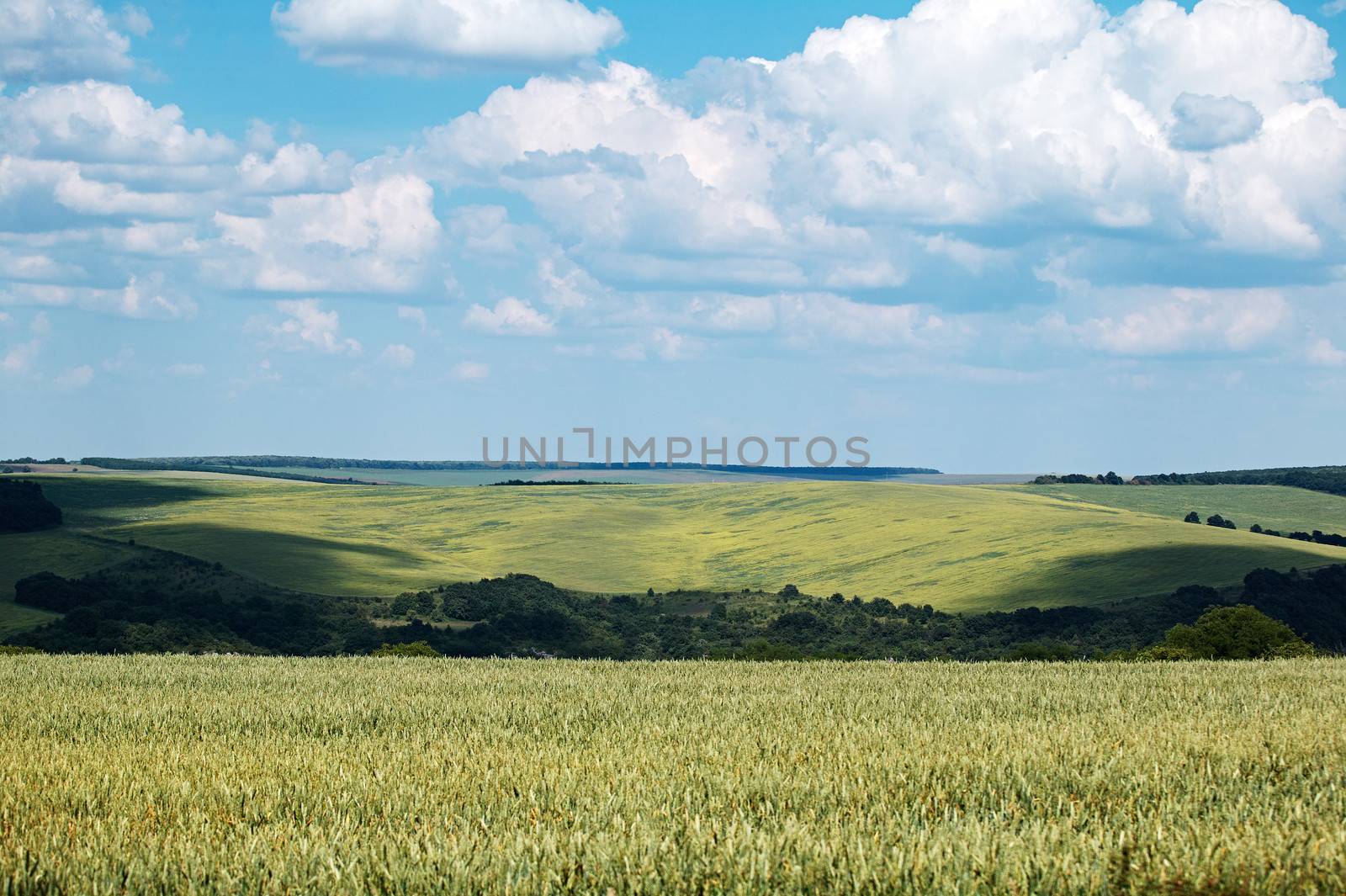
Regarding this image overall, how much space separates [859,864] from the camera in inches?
325

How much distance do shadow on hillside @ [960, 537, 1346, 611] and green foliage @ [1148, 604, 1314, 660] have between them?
133 feet

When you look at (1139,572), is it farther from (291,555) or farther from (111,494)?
(111,494)

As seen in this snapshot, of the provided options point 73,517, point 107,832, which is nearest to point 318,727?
point 107,832

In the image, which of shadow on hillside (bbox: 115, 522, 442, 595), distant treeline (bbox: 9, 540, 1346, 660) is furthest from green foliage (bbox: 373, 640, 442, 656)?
shadow on hillside (bbox: 115, 522, 442, 595)

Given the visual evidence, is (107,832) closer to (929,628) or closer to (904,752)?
(904,752)

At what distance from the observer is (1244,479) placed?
146 m

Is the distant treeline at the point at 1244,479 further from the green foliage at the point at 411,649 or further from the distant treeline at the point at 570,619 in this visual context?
the green foliage at the point at 411,649

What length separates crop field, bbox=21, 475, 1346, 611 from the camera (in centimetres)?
8969

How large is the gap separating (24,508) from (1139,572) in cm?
8669

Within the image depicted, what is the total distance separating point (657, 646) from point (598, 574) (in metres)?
28.0

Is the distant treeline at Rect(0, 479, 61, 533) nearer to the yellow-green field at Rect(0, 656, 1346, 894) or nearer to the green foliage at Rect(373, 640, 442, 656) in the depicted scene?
the green foliage at Rect(373, 640, 442, 656)

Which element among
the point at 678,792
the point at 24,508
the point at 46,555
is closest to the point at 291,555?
the point at 46,555

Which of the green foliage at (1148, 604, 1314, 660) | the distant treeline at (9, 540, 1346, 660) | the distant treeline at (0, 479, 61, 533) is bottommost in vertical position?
the distant treeline at (9, 540, 1346, 660)

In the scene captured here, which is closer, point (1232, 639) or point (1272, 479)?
point (1232, 639)
